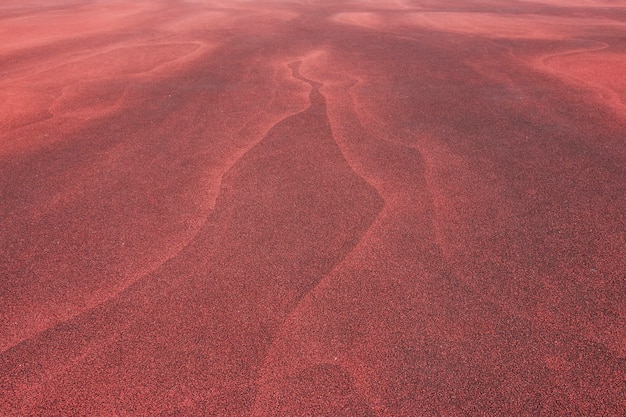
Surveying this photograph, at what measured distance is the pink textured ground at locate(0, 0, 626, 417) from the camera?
1.53 meters

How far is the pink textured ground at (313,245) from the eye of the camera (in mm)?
1533

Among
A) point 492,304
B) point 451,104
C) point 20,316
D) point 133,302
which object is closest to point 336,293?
point 492,304

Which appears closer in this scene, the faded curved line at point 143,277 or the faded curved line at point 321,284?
the faded curved line at point 321,284

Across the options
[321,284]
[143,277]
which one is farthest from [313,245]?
[143,277]

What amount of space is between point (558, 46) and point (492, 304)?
21.1 feet

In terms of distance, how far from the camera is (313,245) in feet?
7.26

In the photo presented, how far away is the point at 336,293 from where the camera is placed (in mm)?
1915

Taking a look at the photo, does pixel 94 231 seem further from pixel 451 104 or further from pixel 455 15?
pixel 455 15

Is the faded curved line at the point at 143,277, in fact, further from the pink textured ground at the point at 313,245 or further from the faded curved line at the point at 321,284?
the faded curved line at the point at 321,284

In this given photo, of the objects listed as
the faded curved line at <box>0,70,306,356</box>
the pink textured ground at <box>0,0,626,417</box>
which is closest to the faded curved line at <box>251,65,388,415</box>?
the pink textured ground at <box>0,0,626,417</box>

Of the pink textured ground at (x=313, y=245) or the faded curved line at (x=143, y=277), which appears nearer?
the pink textured ground at (x=313, y=245)

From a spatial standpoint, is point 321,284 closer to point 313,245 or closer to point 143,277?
point 313,245

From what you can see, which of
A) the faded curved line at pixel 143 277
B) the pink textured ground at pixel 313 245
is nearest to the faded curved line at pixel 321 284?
the pink textured ground at pixel 313 245

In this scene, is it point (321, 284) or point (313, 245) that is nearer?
point (321, 284)
